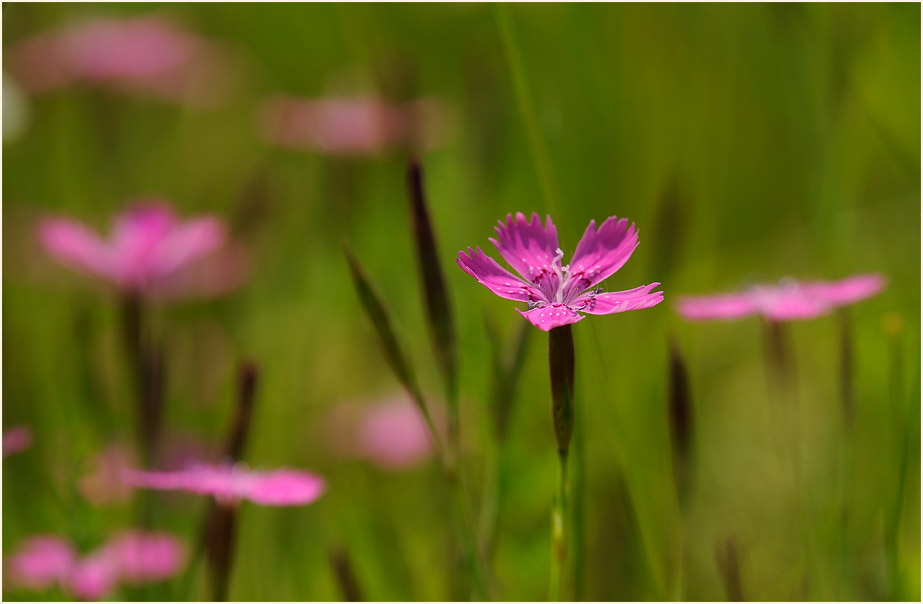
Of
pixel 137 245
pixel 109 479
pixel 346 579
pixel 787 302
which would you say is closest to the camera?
pixel 346 579

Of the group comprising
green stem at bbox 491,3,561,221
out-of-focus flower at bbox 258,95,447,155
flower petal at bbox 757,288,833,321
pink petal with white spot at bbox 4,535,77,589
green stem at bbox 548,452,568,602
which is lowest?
pink petal with white spot at bbox 4,535,77,589

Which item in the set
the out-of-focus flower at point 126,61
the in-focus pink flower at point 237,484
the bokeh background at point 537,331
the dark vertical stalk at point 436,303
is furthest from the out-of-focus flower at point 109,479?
the out-of-focus flower at point 126,61

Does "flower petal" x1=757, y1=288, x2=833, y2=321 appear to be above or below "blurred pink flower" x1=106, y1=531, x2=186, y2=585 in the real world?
above

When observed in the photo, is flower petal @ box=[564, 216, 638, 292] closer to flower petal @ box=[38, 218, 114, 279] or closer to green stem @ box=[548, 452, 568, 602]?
green stem @ box=[548, 452, 568, 602]

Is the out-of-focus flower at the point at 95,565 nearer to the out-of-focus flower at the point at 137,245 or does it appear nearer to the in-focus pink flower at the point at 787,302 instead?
the out-of-focus flower at the point at 137,245

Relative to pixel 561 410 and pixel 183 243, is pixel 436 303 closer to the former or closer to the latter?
pixel 561 410

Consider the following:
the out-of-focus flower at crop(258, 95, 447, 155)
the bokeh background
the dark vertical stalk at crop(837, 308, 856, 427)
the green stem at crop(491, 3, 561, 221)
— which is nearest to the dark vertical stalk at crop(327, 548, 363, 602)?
the bokeh background

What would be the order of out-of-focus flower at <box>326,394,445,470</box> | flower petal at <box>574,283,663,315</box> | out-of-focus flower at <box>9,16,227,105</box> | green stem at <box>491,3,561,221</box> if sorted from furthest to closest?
out-of-focus flower at <box>9,16,227,105</box>
out-of-focus flower at <box>326,394,445,470</box>
green stem at <box>491,3,561,221</box>
flower petal at <box>574,283,663,315</box>

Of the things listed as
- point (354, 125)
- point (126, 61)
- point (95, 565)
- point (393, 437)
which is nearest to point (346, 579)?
point (95, 565)
